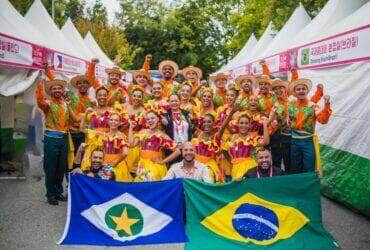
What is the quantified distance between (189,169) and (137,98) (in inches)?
70.1

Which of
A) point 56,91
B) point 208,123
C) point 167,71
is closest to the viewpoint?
point 208,123

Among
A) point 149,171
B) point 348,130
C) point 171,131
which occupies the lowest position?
point 149,171

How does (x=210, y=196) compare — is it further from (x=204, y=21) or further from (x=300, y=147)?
(x=204, y=21)

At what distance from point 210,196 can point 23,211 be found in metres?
→ 3.17

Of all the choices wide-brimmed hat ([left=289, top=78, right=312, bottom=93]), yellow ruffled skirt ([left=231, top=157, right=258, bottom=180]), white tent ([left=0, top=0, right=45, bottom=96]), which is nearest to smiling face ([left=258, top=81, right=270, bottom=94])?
wide-brimmed hat ([left=289, top=78, right=312, bottom=93])

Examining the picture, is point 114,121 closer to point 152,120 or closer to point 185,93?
point 152,120

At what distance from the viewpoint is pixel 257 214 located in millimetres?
4656

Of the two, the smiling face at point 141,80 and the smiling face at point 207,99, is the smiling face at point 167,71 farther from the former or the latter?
the smiling face at point 207,99

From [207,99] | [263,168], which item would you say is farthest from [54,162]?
[263,168]

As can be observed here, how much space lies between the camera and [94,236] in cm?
475

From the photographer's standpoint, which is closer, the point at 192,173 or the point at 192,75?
the point at 192,173

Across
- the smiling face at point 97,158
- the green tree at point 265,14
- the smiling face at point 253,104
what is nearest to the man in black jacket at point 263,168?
the smiling face at point 253,104

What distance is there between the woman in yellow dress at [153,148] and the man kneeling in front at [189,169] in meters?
0.31

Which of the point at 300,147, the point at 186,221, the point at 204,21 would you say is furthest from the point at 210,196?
the point at 204,21
